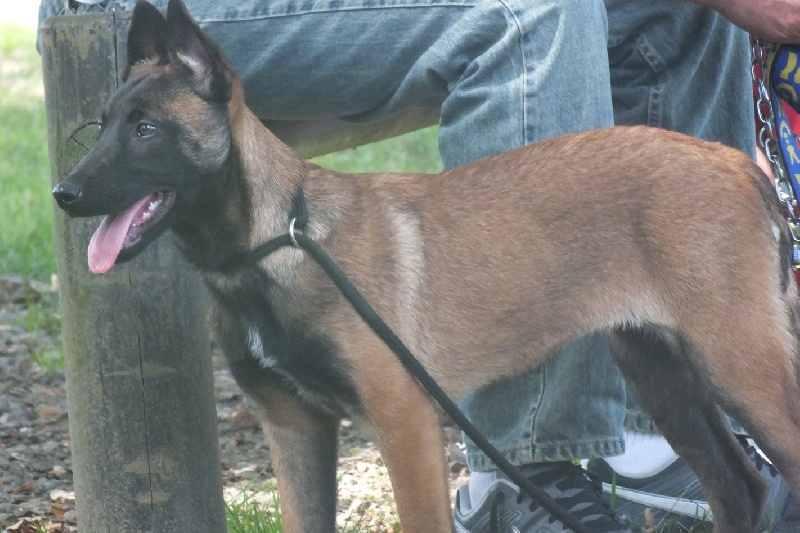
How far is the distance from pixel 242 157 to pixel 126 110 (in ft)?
1.01

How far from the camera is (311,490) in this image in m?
3.13

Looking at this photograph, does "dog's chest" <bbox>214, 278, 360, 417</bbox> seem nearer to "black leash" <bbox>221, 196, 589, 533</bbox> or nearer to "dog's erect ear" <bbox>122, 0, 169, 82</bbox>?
"black leash" <bbox>221, 196, 589, 533</bbox>

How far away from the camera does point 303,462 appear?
3098mm

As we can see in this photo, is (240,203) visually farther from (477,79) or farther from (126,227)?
(477,79)

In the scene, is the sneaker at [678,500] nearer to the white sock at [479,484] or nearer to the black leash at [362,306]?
the white sock at [479,484]

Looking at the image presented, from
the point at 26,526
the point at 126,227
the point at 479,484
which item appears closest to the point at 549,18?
the point at 126,227

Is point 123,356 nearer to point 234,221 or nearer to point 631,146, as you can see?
point 234,221

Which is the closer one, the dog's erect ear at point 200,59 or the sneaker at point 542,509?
the dog's erect ear at point 200,59

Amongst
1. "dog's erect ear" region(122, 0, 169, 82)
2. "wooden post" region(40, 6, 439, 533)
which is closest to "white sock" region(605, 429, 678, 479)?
"wooden post" region(40, 6, 439, 533)

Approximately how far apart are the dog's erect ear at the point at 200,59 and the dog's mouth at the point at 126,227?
29 cm

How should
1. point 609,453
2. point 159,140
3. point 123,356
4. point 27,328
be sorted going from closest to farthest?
point 159,140 → point 123,356 → point 609,453 → point 27,328

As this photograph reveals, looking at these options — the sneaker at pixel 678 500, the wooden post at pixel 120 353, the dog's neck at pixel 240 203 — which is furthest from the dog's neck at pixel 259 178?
the sneaker at pixel 678 500

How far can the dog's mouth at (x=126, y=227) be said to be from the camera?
2.60 meters

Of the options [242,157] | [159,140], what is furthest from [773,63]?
[159,140]
